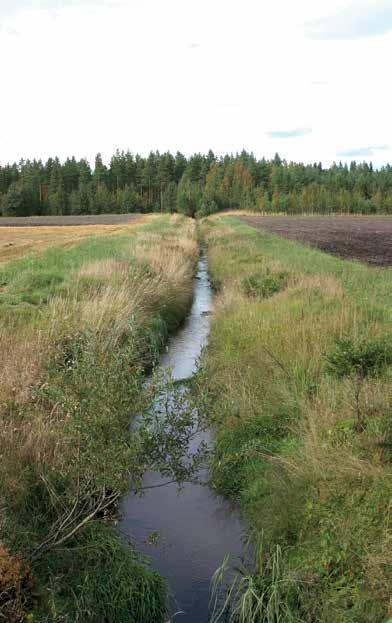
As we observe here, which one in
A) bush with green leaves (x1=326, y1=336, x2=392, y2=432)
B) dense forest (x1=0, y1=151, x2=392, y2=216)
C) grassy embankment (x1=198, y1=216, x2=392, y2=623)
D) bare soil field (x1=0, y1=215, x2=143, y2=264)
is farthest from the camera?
dense forest (x1=0, y1=151, x2=392, y2=216)

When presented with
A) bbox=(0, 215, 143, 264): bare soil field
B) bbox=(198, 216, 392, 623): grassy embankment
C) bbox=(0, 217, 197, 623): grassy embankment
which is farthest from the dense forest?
bbox=(0, 217, 197, 623): grassy embankment

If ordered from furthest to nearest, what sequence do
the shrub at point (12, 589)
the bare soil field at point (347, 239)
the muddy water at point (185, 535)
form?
the bare soil field at point (347, 239) → the muddy water at point (185, 535) → the shrub at point (12, 589)

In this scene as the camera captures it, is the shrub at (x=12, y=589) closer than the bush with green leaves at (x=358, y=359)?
Yes

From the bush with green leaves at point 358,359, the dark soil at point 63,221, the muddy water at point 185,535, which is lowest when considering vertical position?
the muddy water at point 185,535

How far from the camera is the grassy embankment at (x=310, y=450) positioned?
4.14 metres

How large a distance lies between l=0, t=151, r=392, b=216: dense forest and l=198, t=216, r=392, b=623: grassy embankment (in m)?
83.5

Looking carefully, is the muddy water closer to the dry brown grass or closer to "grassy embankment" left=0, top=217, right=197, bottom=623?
"grassy embankment" left=0, top=217, right=197, bottom=623

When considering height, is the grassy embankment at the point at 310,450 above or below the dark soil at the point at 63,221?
below

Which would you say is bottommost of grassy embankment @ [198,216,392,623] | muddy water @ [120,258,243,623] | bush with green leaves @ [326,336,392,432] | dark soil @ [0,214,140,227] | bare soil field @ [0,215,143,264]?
muddy water @ [120,258,243,623]

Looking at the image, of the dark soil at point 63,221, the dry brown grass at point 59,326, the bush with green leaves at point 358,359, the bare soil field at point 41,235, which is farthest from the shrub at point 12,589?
the dark soil at point 63,221

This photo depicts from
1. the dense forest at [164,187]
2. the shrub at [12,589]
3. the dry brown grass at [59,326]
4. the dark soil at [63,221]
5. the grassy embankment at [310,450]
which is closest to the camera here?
the shrub at [12,589]

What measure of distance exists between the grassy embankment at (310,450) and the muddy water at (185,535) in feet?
0.88

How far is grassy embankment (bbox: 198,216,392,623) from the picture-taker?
4.14 meters

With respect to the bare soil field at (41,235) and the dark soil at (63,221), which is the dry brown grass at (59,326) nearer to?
the bare soil field at (41,235)
